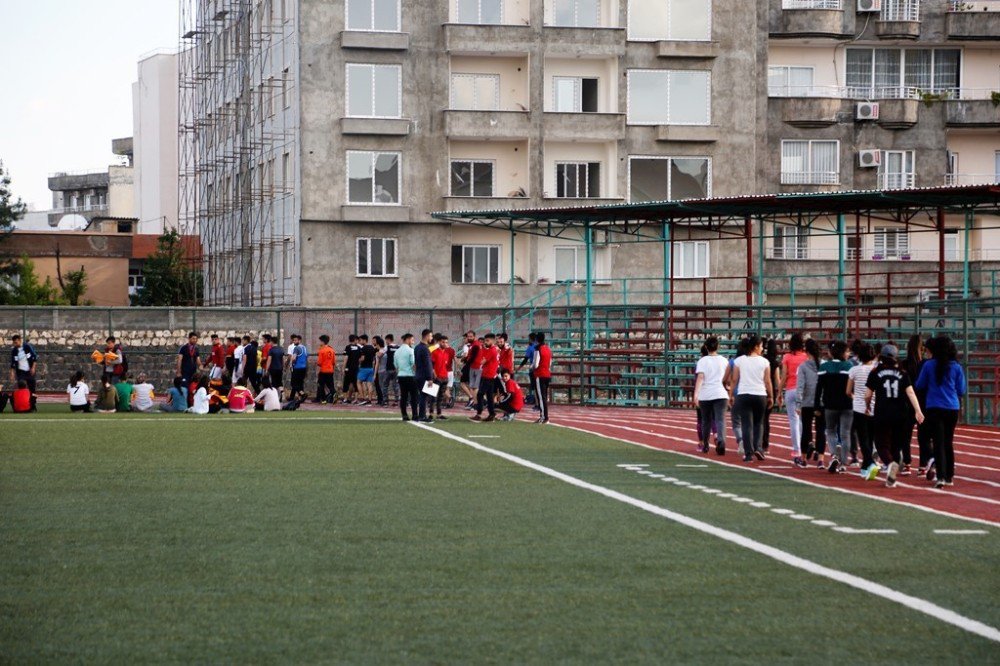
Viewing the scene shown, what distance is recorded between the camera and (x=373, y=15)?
179 ft

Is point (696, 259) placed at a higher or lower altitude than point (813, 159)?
lower

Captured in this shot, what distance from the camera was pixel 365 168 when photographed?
54.7 m

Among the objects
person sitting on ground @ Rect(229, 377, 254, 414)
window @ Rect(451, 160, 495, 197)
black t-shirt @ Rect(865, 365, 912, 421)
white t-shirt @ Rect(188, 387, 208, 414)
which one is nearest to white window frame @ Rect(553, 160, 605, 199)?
window @ Rect(451, 160, 495, 197)

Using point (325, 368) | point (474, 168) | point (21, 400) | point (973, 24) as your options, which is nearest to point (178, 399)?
point (21, 400)

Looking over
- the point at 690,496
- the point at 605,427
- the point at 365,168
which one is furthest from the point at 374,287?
the point at 690,496

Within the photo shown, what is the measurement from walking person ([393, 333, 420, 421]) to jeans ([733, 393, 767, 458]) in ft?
31.6

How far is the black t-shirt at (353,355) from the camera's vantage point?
39.7m

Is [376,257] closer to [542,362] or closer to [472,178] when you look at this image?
[472,178]

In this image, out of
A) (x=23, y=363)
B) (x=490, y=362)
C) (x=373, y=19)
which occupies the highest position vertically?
(x=373, y=19)

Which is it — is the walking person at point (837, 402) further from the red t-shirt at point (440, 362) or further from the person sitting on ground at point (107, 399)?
the person sitting on ground at point (107, 399)

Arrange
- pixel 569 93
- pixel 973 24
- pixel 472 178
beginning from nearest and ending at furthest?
1. pixel 472 178
2. pixel 569 93
3. pixel 973 24

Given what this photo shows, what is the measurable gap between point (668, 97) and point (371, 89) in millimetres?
10748

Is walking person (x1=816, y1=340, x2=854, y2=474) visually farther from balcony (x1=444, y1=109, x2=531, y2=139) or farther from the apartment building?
balcony (x1=444, y1=109, x2=531, y2=139)

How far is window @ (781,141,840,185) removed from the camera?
58.6 metres
